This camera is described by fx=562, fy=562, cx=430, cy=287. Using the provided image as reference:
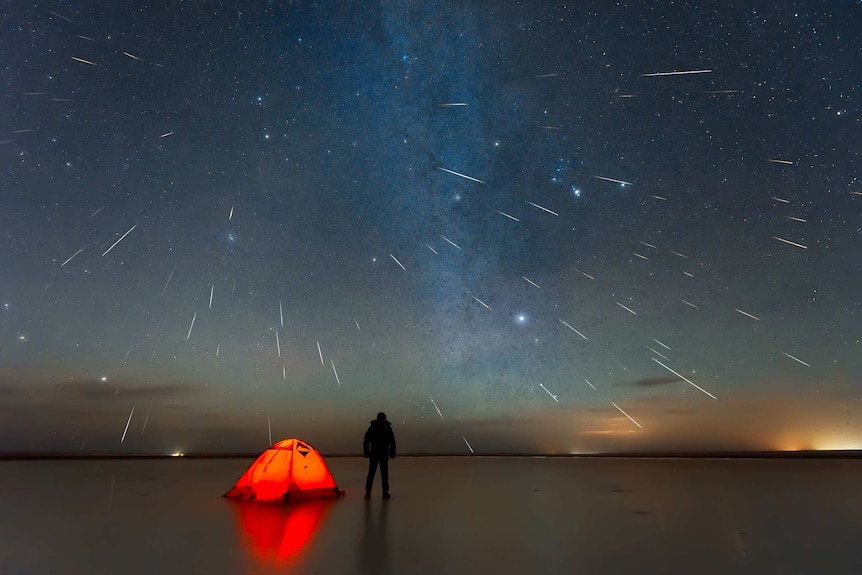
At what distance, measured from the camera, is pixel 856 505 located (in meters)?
11.3

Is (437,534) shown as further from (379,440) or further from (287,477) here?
(287,477)

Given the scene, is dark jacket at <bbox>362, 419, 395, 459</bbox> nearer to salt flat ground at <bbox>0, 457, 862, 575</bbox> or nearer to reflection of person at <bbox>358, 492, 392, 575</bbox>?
salt flat ground at <bbox>0, 457, 862, 575</bbox>

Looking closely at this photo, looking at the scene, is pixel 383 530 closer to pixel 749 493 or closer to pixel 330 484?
pixel 330 484

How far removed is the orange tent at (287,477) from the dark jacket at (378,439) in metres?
1.34

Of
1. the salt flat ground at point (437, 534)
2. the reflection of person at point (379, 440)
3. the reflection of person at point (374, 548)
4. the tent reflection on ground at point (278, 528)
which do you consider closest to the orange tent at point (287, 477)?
the tent reflection on ground at point (278, 528)

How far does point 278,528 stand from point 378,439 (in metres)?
4.10

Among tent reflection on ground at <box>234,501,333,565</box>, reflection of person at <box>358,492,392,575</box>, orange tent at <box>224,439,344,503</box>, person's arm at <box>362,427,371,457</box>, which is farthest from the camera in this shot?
person's arm at <box>362,427,371,457</box>

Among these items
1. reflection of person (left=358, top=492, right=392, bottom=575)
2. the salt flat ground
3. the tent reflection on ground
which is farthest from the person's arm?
reflection of person (left=358, top=492, right=392, bottom=575)

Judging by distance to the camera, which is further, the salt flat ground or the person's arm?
the person's arm

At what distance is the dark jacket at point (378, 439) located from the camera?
475 inches

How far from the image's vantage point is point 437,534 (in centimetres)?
765

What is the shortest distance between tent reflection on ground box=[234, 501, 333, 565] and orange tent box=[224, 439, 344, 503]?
0.40 meters

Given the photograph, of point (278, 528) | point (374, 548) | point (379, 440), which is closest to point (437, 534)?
point (374, 548)

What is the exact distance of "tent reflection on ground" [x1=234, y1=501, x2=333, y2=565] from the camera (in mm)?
6305
